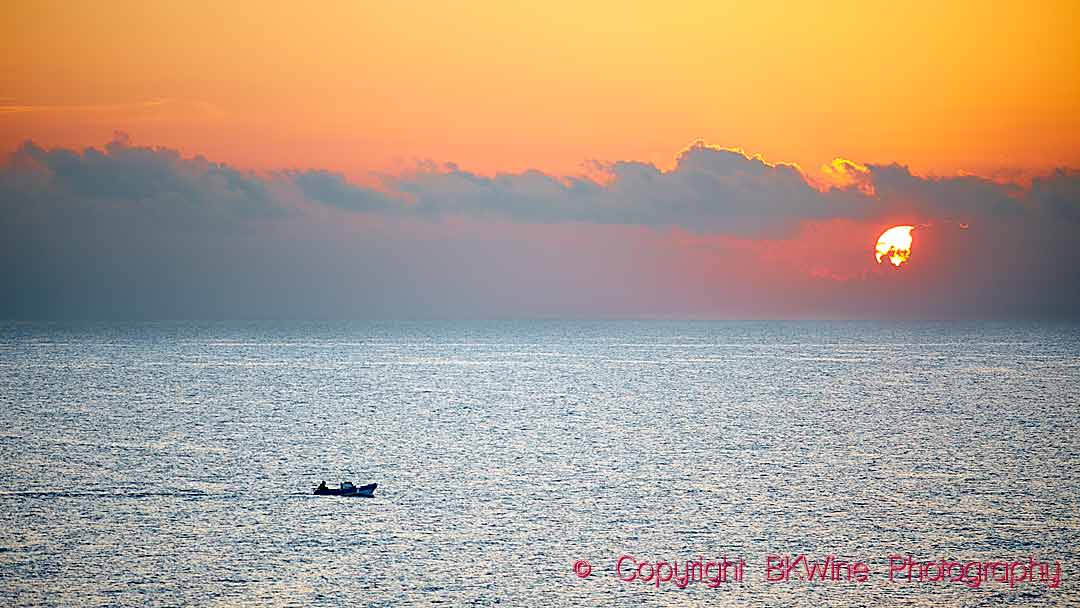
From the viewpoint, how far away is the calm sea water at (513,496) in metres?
36.2

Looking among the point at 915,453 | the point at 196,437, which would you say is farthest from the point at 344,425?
the point at 915,453

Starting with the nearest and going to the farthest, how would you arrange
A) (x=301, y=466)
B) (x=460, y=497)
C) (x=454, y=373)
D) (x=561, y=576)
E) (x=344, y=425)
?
(x=561, y=576), (x=460, y=497), (x=301, y=466), (x=344, y=425), (x=454, y=373)

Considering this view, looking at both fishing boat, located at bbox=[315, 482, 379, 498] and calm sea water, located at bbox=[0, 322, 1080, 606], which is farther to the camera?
fishing boat, located at bbox=[315, 482, 379, 498]

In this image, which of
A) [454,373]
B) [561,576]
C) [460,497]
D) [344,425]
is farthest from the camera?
[454,373]

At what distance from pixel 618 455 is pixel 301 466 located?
18.2m

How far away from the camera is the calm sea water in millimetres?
36156

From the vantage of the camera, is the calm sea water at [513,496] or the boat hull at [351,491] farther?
the boat hull at [351,491]

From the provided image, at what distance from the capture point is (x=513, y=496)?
51.5 m

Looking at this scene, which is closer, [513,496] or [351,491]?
[351,491]

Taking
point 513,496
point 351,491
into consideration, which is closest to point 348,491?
point 351,491

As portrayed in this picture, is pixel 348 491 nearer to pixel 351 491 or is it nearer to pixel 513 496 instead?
pixel 351 491

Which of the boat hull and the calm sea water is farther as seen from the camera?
the boat hull

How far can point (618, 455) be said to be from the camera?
6788 centimetres

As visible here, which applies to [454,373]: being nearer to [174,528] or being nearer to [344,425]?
[344,425]
